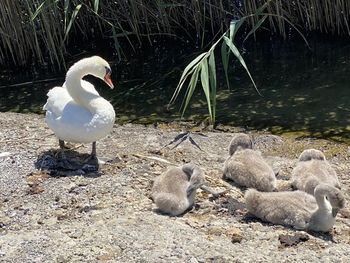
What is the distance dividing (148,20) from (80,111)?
5.17m

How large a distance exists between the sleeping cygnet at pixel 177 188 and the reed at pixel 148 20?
183 inches

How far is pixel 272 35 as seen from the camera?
11812mm

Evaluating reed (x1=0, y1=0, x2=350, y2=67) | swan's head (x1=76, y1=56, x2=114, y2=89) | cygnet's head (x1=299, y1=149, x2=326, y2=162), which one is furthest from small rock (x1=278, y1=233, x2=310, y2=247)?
reed (x1=0, y1=0, x2=350, y2=67)

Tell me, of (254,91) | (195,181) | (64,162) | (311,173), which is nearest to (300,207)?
(311,173)

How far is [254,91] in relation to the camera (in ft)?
32.0

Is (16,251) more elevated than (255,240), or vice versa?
(16,251)

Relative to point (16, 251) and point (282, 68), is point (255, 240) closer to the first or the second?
point (16, 251)

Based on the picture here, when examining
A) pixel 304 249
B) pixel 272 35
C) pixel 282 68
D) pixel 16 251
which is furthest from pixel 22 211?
pixel 272 35

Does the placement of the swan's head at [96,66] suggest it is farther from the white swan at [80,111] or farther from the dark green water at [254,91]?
the dark green water at [254,91]

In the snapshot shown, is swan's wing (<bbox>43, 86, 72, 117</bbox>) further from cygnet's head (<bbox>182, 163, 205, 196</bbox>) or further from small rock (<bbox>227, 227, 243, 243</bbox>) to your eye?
small rock (<bbox>227, 227, 243, 243</bbox>)

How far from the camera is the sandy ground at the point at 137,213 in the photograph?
532 centimetres

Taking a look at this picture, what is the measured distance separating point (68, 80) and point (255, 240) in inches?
100

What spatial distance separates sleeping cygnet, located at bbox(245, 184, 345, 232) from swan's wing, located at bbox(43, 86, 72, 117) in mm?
2046

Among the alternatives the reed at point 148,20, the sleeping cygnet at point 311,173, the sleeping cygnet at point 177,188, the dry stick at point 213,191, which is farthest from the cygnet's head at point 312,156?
the reed at point 148,20
